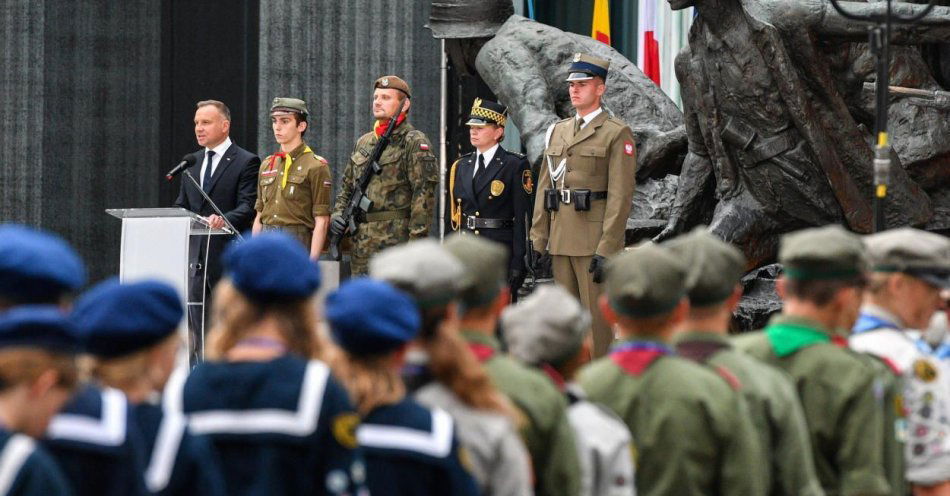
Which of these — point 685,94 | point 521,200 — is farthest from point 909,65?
point 521,200

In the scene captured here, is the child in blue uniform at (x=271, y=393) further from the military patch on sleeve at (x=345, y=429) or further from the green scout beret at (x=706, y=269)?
the green scout beret at (x=706, y=269)

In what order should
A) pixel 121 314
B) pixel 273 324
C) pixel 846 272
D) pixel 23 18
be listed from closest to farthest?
pixel 121 314 < pixel 273 324 < pixel 846 272 < pixel 23 18

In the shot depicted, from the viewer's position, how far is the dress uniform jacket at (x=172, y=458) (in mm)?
2318

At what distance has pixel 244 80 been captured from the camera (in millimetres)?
11398

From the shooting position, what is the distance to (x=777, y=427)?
9.62ft

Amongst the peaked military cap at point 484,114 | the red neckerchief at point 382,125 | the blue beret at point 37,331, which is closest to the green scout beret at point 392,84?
the red neckerchief at point 382,125

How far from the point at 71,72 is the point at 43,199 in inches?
34.4

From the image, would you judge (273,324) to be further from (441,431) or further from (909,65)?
(909,65)

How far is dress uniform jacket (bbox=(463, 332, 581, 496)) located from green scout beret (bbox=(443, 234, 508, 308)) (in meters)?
0.18

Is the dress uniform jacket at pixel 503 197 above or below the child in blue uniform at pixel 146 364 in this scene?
above

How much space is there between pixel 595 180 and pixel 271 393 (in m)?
4.89

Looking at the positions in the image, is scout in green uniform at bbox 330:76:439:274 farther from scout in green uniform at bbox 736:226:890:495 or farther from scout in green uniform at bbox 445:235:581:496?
scout in green uniform at bbox 445:235:581:496

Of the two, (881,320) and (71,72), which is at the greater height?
(71,72)

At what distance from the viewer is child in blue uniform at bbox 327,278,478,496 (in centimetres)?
243
